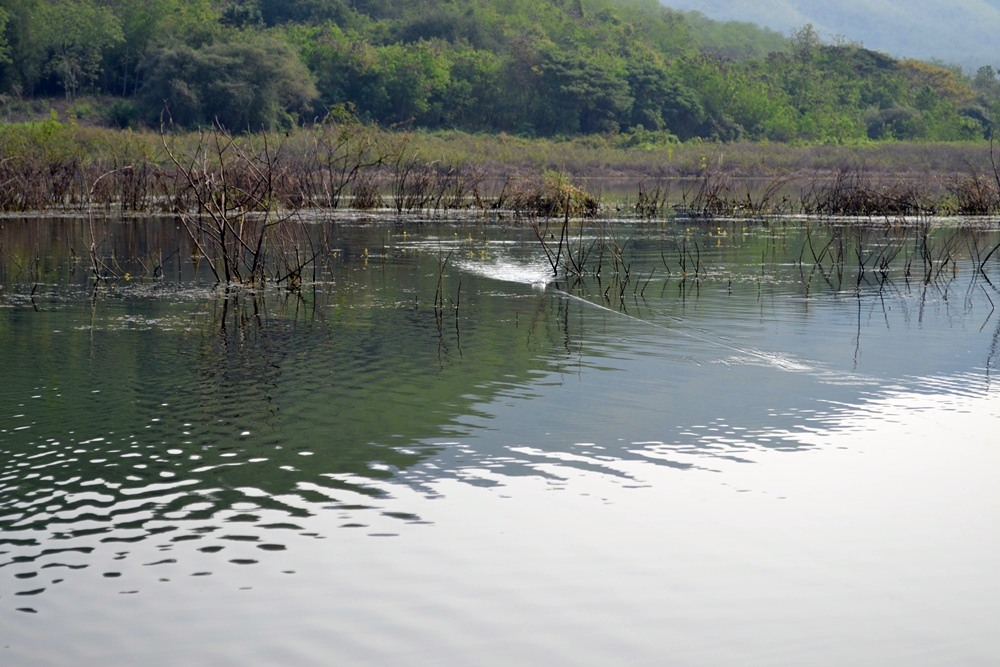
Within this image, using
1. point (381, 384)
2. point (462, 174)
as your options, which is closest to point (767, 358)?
point (381, 384)

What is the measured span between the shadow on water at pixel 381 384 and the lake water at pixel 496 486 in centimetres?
3

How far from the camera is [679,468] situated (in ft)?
18.9

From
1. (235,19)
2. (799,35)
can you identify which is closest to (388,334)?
(235,19)

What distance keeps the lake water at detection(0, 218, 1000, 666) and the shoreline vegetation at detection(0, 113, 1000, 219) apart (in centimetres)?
340

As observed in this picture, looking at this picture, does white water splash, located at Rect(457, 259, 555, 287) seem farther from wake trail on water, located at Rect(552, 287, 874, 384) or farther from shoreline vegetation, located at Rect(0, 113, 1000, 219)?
wake trail on water, located at Rect(552, 287, 874, 384)

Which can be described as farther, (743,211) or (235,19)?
(235,19)

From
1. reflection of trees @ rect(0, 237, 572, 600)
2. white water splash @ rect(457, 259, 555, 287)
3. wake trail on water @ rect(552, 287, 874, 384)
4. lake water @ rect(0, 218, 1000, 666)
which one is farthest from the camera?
white water splash @ rect(457, 259, 555, 287)

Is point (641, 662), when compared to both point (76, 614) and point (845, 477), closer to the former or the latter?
point (76, 614)

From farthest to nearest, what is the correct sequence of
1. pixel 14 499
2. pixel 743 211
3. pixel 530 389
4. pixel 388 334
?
pixel 743 211 → pixel 388 334 → pixel 530 389 → pixel 14 499

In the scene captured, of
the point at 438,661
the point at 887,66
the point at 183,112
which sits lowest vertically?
the point at 438,661

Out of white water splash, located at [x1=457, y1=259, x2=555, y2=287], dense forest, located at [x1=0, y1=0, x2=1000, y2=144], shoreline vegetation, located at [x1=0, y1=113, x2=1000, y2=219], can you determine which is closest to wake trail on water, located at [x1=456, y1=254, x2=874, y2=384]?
white water splash, located at [x1=457, y1=259, x2=555, y2=287]

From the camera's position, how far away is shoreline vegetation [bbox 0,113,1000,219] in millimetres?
21266

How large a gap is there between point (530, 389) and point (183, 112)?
48.5 meters

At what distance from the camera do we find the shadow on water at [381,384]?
16.9 ft
